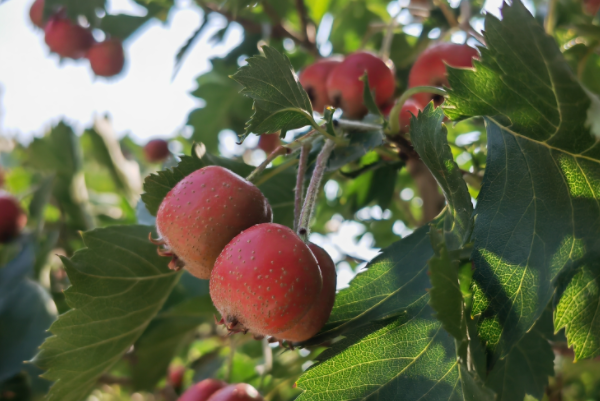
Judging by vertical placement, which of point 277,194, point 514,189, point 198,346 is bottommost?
point 198,346

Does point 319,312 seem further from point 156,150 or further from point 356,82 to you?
point 156,150

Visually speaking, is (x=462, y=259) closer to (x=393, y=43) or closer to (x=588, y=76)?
(x=588, y=76)

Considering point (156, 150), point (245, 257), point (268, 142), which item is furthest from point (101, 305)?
point (156, 150)

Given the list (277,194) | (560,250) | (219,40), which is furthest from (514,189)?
(219,40)

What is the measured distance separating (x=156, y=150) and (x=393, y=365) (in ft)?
7.34

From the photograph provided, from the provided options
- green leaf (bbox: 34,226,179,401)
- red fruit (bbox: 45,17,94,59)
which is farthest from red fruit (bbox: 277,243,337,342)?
red fruit (bbox: 45,17,94,59)

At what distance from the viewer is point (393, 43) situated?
1.76 m

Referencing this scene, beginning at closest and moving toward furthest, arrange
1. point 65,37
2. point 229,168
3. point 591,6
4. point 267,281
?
point 267,281 → point 229,168 → point 591,6 → point 65,37

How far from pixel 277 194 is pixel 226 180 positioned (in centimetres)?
37

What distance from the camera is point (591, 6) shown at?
1807 millimetres

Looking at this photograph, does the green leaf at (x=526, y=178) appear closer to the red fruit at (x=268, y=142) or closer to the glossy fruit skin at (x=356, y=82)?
the glossy fruit skin at (x=356, y=82)

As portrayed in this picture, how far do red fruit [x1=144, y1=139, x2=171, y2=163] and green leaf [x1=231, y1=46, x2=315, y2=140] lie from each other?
Result: 1.99 m

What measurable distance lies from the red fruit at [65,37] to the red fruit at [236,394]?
1654 mm

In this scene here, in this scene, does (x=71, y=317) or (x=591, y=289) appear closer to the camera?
(x=591, y=289)
